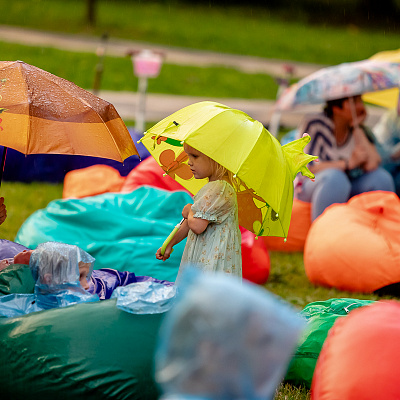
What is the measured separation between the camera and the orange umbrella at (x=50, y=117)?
365 centimetres

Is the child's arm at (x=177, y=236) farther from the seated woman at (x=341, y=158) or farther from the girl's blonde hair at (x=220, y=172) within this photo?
the seated woman at (x=341, y=158)

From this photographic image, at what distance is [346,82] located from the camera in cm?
666

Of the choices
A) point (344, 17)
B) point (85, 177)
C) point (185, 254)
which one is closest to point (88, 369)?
point (185, 254)

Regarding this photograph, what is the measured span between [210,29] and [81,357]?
19.0m

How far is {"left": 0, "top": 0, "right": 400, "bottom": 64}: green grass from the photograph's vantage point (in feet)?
63.8

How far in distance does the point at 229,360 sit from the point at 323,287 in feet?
12.5

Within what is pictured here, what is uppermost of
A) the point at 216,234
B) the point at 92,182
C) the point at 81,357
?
the point at 216,234

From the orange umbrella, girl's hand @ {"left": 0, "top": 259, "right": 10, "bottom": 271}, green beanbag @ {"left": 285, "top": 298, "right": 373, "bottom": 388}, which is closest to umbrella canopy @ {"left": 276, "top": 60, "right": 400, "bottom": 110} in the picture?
green beanbag @ {"left": 285, "top": 298, "right": 373, "bottom": 388}

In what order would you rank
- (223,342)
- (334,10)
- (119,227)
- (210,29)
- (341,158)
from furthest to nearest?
(334,10)
(210,29)
(341,158)
(119,227)
(223,342)

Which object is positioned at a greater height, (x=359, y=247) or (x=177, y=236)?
(x=177, y=236)

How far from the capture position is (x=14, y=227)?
6.76 meters

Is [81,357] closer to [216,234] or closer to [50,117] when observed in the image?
[216,234]

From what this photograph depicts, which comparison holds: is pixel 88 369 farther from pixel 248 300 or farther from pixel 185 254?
pixel 248 300

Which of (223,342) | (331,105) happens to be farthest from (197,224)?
(331,105)
